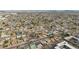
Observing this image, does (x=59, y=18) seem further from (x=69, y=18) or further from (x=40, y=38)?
(x=40, y=38)
